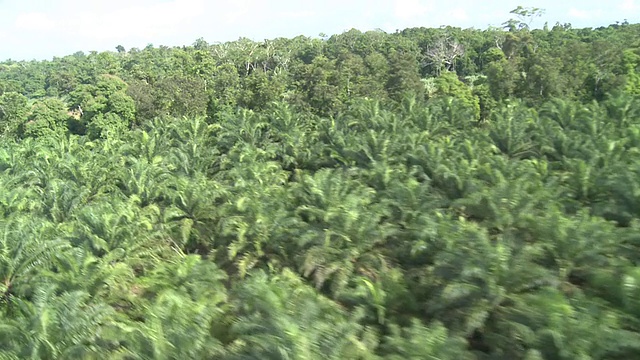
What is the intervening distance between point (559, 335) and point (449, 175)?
876 centimetres

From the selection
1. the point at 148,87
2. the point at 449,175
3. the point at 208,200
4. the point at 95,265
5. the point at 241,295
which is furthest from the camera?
the point at 148,87

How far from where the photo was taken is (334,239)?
46.0 ft

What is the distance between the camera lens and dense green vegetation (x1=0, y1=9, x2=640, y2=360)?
9508 millimetres

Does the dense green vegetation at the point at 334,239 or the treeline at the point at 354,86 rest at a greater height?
the treeline at the point at 354,86

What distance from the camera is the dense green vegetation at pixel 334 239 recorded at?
9.51 meters

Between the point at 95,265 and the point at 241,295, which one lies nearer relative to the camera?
the point at 241,295

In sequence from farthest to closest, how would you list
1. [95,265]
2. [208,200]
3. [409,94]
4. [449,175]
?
1. [409,94]
2. [208,200]
3. [449,175]
4. [95,265]

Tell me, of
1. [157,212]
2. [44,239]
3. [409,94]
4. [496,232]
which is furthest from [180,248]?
[409,94]

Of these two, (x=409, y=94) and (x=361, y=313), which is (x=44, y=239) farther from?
(x=409, y=94)

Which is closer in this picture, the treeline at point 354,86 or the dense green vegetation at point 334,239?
the dense green vegetation at point 334,239

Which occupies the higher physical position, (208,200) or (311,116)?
(311,116)

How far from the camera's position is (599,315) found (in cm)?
890

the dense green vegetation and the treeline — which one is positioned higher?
the treeline

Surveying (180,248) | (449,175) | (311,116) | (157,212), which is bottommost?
(180,248)
